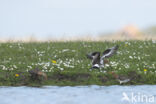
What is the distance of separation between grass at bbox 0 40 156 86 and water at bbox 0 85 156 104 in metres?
0.81

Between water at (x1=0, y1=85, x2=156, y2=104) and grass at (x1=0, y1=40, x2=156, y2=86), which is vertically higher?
grass at (x1=0, y1=40, x2=156, y2=86)

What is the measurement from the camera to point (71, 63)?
17453 mm

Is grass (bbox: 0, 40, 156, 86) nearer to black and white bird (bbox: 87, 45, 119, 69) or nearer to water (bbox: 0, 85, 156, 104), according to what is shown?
black and white bird (bbox: 87, 45, 119, 69)

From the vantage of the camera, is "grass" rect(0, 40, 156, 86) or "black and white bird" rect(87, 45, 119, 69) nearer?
"grass" rect(0, 40, 156, 86)

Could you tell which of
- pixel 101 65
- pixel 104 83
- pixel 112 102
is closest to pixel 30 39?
pixel 101 65

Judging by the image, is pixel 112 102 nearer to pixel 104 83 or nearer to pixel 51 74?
pixel 104 83

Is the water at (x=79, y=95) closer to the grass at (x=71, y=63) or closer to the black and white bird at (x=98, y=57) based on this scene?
the grass at (x=71, y=63)

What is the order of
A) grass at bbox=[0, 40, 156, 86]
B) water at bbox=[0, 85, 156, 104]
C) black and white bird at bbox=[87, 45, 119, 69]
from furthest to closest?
1. black and white bird at bbox=[87, 45, 119, 69]
2. grass at bbox=[0, 40, 156, 86]
3. water at bbox=[0, 85, 156, 104]

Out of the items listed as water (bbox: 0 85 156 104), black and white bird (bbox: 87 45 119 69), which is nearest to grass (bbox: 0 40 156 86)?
black and white bird (bbox: 87 45 119 69)

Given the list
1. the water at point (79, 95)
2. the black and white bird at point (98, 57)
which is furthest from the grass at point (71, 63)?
the water at point (79, 95)

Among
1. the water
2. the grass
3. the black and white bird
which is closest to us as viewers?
the water

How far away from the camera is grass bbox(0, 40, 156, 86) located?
589 inches

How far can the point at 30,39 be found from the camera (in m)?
26.5

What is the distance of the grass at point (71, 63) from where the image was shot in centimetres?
1495
